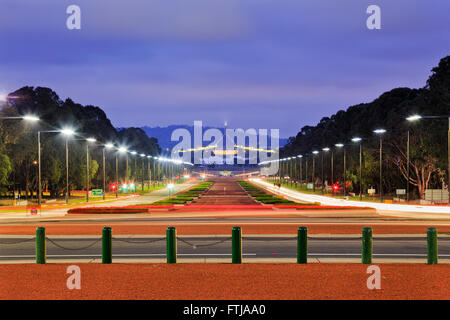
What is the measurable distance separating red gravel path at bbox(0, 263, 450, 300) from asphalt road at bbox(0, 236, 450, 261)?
3114 millimetres

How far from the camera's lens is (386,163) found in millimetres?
83625

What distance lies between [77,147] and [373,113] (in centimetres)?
6646

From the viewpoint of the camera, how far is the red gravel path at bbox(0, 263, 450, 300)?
1139cm

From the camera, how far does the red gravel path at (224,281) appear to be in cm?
1139

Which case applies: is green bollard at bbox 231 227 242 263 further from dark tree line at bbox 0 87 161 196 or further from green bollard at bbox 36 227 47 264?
dark tree line at bbox 0 87 161 196

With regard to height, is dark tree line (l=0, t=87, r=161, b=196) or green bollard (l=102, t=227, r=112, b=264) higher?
dark tree line (l=0, t=87, r=161, b=196)

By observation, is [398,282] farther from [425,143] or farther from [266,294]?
[425,143]

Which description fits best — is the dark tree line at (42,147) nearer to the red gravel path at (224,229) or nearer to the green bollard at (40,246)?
the red gravel path at (224,229)

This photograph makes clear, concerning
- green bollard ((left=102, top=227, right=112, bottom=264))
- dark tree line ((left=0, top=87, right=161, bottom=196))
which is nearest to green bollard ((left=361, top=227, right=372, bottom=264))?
green bollard ((left=102, top=227, right=112, bottom=264))

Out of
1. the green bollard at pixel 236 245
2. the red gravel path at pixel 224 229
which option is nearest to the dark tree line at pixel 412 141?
the red gravel path at pixel 224 229

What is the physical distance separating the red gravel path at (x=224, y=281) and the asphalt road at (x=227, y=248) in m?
3.11

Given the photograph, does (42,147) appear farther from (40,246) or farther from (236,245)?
(236,245)

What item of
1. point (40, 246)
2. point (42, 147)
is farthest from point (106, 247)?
point (42, 147)
